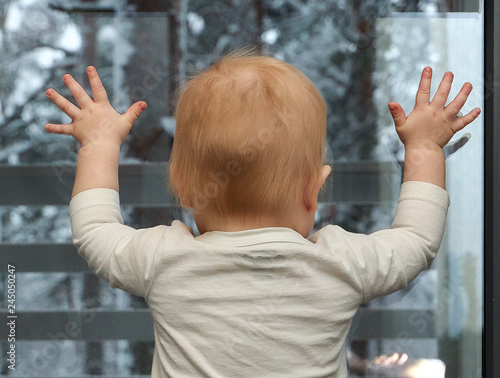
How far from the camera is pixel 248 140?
2.31 ft

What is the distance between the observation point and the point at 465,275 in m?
1.16

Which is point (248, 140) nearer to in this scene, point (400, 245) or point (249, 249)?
point (249, 249)

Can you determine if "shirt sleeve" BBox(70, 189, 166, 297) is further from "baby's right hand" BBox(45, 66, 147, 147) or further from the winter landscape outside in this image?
the winter landscape outside

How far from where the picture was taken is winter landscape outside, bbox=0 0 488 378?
1.14 meters

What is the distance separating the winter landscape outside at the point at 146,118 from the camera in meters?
1.14

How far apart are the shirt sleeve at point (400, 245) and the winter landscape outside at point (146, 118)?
13.6 inches

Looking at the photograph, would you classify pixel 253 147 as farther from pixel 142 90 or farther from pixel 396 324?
pixel 396 324

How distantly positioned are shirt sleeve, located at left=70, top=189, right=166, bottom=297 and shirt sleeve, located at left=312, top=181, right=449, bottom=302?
8.5 inches

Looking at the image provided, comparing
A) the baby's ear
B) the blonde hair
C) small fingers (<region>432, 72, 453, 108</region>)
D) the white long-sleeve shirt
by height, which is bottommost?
the white long-sleeve shirt

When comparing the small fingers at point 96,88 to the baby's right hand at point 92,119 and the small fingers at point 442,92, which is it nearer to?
the baby's right hand at point 92,119

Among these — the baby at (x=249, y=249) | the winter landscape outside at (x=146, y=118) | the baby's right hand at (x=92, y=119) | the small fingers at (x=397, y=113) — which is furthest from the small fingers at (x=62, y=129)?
the small fingers at (x=397, y=113)

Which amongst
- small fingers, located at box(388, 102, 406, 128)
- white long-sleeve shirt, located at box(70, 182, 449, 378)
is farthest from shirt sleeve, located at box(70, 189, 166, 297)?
small fingers, located at box(388, 102, 406, 128)

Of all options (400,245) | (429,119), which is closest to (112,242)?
(400,245)

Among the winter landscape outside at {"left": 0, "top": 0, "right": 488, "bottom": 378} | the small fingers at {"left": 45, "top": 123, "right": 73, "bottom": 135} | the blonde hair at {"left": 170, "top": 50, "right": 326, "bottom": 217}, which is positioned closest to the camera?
the blonde hair at {"left": 170, "top": 50, "right": 326, "bottom": 217}
